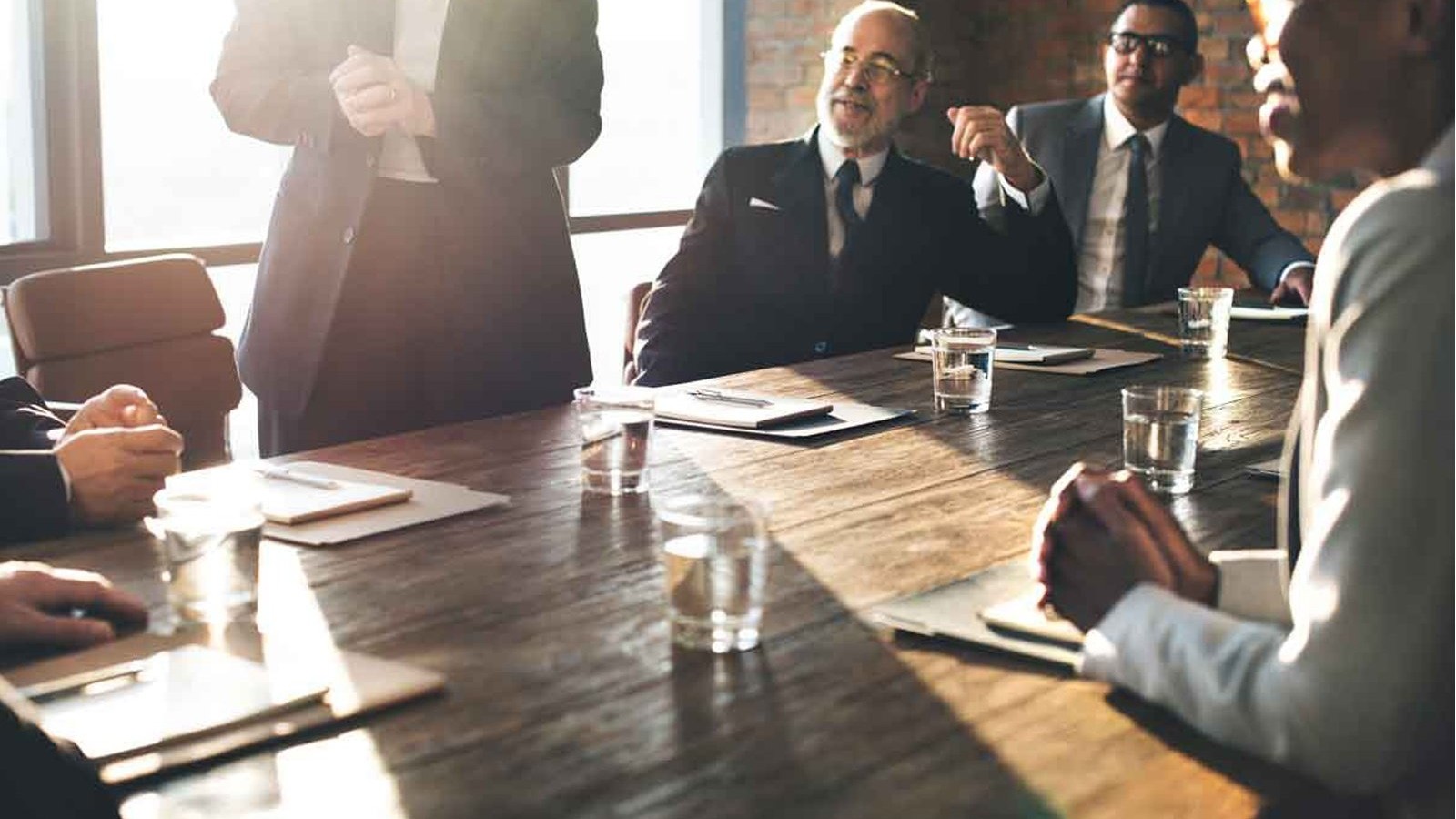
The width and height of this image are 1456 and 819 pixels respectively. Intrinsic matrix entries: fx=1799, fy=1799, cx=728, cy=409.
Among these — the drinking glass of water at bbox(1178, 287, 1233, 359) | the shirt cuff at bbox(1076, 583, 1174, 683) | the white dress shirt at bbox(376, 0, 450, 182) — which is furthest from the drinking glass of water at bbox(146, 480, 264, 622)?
the drinking glass of water at bbox(1178, 287, 1233, 359)

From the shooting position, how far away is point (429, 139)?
10.6 ft

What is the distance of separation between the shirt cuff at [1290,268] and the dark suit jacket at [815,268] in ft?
2.19

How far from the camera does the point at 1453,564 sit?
1.10 metres

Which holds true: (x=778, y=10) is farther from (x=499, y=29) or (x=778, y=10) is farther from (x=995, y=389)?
(x=995, y=389)

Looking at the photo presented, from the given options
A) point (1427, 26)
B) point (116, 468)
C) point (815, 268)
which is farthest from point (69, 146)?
point (1427, 26)

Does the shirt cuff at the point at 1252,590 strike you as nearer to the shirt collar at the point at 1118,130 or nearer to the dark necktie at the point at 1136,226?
the dark necktie at the point at 1136,226

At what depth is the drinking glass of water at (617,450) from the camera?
81.4 inches

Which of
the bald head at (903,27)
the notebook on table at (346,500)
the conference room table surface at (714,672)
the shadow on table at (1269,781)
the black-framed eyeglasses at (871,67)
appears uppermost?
the bald head at (903,27)

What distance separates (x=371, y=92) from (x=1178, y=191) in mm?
2676

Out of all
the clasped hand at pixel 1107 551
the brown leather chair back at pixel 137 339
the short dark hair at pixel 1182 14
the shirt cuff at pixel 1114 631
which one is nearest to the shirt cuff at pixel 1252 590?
the clasped hand at pixel 1107 551

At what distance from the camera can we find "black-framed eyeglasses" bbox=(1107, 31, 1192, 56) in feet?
16.2

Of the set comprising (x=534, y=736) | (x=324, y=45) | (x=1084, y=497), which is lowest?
(x=534, y=736)

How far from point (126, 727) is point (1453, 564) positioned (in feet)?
2.82

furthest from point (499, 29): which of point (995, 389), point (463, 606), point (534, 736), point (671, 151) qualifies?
point (671, 151)
